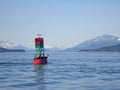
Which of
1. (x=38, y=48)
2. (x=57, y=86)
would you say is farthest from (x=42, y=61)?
(x=57, y=86)

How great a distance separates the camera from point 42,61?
102750 mm

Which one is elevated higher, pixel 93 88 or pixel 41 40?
A: pixel 41 40

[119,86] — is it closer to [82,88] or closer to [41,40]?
[82,88]

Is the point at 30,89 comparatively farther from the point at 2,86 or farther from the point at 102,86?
the point at 102,86

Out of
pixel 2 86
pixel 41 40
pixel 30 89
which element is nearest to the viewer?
pixel 30 89

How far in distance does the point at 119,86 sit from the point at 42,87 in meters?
9.62

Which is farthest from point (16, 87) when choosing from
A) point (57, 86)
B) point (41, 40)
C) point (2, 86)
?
point (41, 40)

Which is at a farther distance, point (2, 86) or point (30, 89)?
point (2, 86)

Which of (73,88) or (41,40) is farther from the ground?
(41,40)

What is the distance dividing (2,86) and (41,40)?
59.3 metres

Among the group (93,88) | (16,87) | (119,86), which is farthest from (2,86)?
(119,86)

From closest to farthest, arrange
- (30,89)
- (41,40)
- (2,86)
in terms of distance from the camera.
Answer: (30,89), (2,86), (41,40)

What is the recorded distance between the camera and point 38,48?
103250 millimetres

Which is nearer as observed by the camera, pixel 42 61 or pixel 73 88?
pixel 73 88
